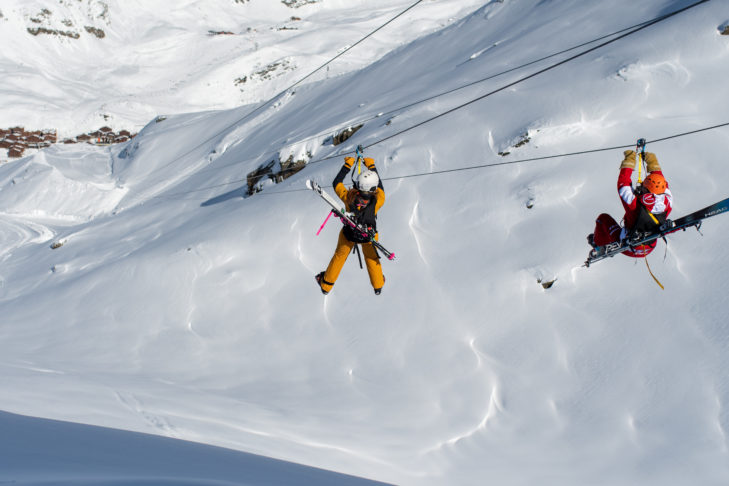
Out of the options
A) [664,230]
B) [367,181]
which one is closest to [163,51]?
[367,181]

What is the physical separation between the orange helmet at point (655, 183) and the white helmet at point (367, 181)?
360cm

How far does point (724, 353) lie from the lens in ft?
23.7

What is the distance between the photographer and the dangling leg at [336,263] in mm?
8320

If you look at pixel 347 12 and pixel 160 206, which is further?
pixel 347 12

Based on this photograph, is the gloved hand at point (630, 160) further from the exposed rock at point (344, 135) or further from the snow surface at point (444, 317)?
the exposed rock at point (344, 135)

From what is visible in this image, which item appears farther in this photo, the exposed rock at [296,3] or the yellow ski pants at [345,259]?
the exposed rock at [296,3]

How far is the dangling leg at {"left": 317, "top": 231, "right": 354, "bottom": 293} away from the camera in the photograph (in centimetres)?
832

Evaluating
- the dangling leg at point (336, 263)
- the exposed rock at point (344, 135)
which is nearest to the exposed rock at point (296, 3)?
the exposed rock at point (344, 135)

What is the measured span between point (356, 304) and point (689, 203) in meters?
6.13

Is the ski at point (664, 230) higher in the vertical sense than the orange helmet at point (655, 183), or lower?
lower

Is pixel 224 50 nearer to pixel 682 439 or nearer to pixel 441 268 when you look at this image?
pixel 441 268

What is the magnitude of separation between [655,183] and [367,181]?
12.4ft

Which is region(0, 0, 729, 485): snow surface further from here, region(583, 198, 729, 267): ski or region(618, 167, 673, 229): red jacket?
region(618, 167, 673, 229): red jacket

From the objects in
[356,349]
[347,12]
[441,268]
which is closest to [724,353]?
[441,268]
